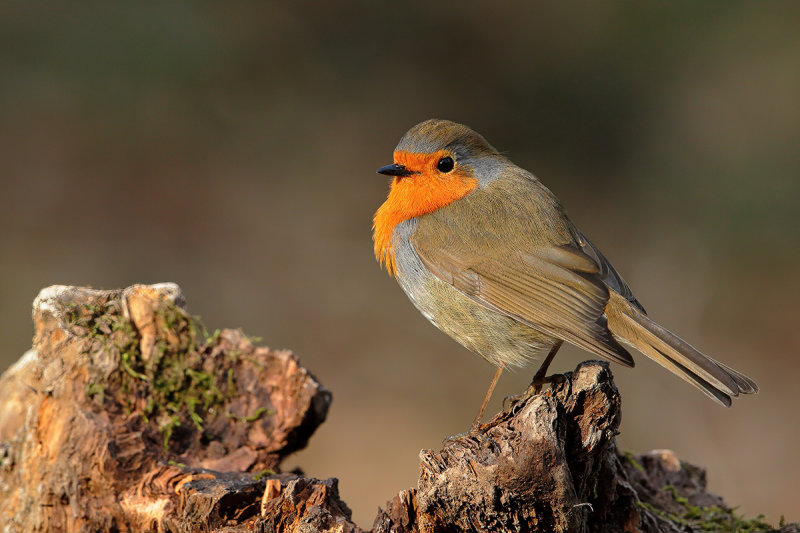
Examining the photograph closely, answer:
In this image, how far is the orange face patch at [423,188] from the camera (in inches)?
147

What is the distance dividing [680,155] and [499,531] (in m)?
6.14

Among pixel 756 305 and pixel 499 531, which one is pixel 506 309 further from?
pixel 756 305

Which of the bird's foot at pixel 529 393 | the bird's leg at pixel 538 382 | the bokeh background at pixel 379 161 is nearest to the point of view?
the bird's foot at pixel 529 393

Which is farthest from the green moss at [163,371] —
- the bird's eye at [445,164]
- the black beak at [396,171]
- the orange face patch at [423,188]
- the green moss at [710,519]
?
the green moss at [710,519]

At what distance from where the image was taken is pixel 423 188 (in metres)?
3.75

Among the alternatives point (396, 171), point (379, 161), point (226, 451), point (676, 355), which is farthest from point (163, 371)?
point (379, 161)

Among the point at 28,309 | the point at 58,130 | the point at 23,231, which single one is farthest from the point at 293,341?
the point at 58,130

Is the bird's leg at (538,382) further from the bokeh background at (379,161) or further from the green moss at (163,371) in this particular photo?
the bokeh background at (379,161)

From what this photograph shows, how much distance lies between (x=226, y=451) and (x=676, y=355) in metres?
1.85

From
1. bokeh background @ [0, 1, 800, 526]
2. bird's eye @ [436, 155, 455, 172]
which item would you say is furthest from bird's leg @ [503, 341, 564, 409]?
bokeh background @ [0, 1, 800, 526]

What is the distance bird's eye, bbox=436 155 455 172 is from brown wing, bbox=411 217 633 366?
268 mm

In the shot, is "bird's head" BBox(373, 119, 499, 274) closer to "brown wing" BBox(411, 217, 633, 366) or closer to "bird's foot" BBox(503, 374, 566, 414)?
"brown wing" BBox(411, 217, 633, 366)

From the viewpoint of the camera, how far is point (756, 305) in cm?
728

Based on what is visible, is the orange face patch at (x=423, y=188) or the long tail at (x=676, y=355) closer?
the long tail at (x=676, y=355)
